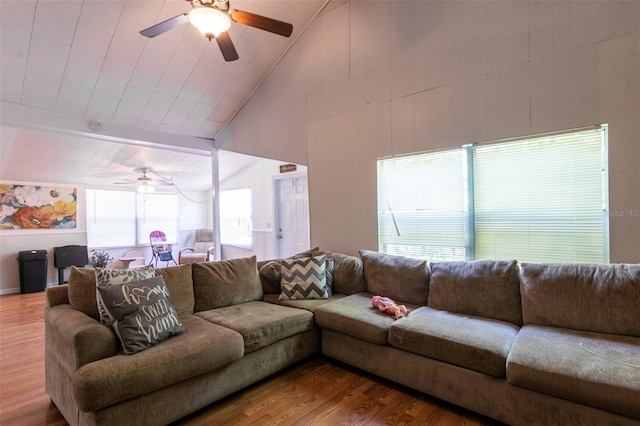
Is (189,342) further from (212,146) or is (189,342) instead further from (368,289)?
(212,146)

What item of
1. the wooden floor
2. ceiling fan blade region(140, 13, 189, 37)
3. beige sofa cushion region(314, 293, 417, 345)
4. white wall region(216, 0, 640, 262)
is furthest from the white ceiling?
beige sofa cushion region(314, 293, 417, 345)

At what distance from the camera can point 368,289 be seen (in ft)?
10.5

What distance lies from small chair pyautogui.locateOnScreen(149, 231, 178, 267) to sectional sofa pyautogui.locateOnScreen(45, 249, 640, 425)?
4.77m

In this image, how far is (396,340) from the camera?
229 cm

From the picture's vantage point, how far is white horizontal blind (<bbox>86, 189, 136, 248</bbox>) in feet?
21.2

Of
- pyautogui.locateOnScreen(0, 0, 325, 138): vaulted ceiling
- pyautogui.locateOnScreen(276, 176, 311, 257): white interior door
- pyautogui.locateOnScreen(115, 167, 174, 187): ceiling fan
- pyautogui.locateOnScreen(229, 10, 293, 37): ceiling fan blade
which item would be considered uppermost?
pyautogui.locateOnScreen(0, 0, 325, 138): vaulted ceiling

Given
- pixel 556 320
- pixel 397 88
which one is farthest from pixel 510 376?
pixel 397 88

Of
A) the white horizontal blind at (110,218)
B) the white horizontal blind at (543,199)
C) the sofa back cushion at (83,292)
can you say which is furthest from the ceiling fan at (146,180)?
the white horizontal blind at (543,199)

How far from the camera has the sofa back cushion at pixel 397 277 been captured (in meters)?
2.85

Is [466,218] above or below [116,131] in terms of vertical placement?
below

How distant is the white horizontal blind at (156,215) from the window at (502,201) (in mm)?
5750

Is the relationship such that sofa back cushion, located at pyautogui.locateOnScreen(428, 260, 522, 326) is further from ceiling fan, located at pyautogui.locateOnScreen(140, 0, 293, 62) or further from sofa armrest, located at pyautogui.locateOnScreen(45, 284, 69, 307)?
sofa armrest, located at pyautogui.locateOnScreen(45, 284, 69, 307)

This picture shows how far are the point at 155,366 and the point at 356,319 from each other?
1374 millimetres

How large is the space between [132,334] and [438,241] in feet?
8.52
